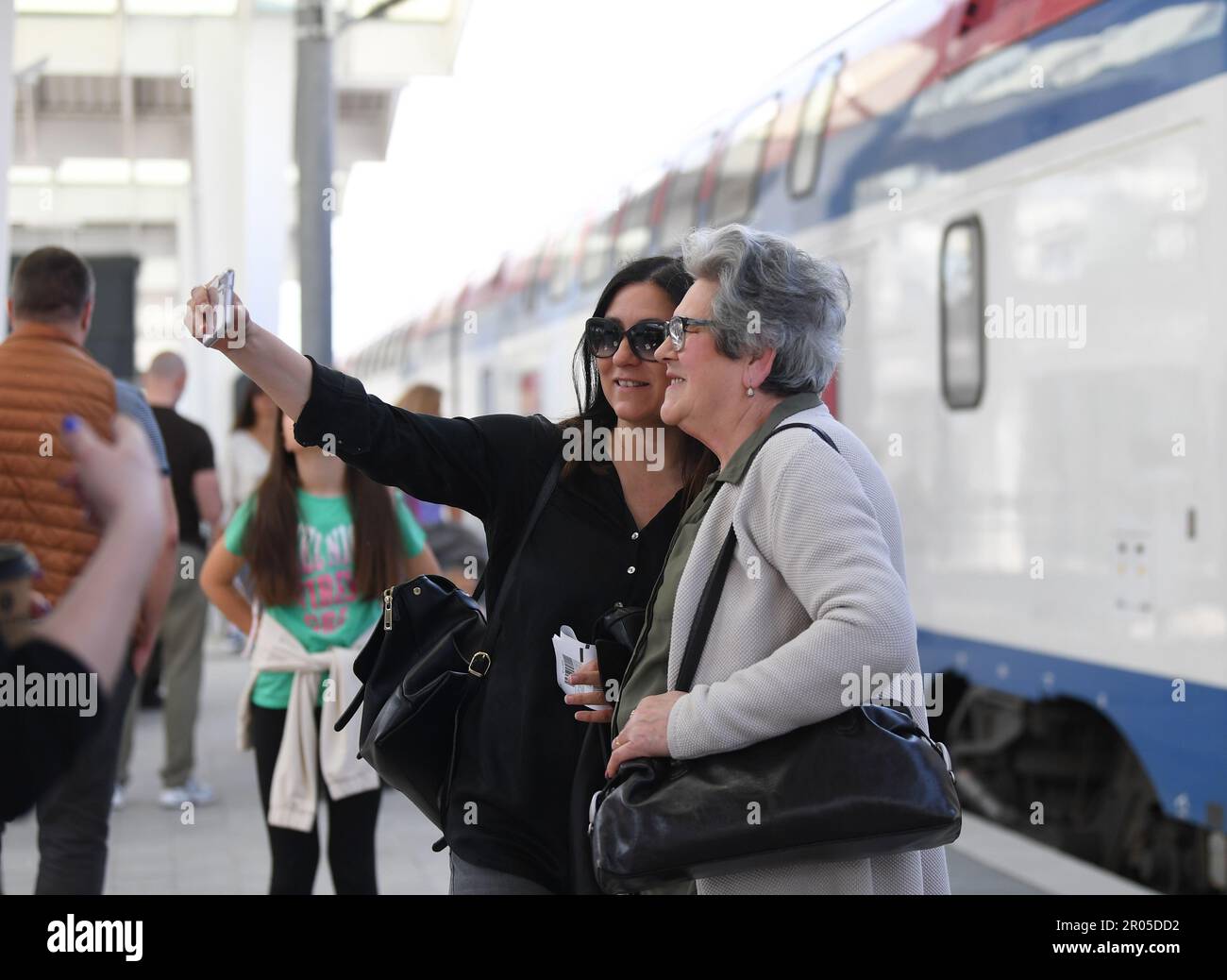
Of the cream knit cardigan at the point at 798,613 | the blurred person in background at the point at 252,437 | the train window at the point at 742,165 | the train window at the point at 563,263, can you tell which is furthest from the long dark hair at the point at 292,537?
the train window at the point at 563,263

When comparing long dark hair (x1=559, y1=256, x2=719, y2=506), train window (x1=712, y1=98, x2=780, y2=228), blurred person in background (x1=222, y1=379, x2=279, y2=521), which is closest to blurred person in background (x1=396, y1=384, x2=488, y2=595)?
blurred person in background (x1=222, y1=379, x2=279, y2=521)

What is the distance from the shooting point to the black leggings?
416cm

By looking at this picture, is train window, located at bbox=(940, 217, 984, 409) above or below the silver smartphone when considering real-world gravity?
above

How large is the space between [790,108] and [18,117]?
15.1 m

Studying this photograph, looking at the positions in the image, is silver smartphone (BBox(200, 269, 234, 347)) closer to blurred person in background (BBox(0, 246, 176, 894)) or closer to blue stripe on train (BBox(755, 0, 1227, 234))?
blurred person in background (BBox(0, 246, 176, 894))

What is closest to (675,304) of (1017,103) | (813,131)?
(1017,103)

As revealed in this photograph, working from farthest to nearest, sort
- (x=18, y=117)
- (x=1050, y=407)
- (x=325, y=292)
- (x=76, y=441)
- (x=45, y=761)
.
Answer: (x=18, y=117) → (x=325, y=292) → (x=1050, y=407) → (x=45, y=761) → (x=76, y=441)

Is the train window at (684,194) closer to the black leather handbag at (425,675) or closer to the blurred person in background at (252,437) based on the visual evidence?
the blurred person in background at (252,437)

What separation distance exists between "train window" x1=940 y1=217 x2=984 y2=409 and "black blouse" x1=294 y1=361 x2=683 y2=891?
399cm

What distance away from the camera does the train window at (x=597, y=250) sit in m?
12.2

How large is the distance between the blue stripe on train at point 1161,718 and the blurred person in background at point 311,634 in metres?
2.41

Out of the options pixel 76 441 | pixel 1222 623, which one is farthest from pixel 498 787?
pixel 1222 623
